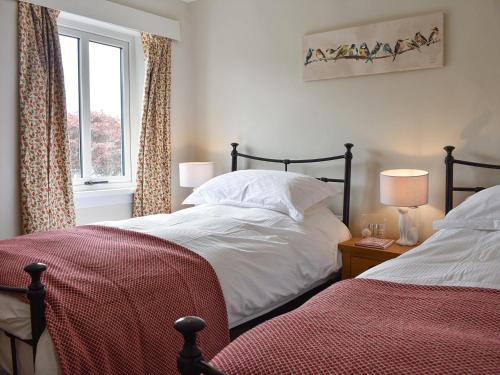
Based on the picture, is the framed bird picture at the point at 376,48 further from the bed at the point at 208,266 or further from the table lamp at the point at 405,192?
the table lamp at the point at 405,192

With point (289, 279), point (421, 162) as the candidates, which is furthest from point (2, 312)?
point (421, 162)

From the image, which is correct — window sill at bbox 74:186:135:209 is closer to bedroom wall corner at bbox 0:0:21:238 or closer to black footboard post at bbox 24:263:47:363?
bedroom wall corner at bbox 0:0:21:238

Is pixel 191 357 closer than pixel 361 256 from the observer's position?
Yes

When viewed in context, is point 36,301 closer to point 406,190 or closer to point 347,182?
point 406,190

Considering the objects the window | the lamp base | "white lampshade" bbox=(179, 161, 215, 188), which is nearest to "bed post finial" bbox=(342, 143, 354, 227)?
the lamp base

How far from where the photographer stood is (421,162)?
303cm

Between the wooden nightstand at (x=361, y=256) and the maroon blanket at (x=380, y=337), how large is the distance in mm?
1234

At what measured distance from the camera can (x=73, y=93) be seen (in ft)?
11.6

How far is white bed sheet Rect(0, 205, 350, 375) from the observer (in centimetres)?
183

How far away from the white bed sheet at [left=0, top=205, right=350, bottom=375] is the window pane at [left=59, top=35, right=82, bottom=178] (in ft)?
3.48

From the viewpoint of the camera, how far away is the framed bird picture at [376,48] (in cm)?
295

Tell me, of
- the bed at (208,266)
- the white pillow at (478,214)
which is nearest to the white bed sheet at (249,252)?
the bed at (208,266)

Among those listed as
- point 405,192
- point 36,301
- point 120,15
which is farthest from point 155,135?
point 36,301

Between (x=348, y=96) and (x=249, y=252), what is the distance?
1.59 meters
